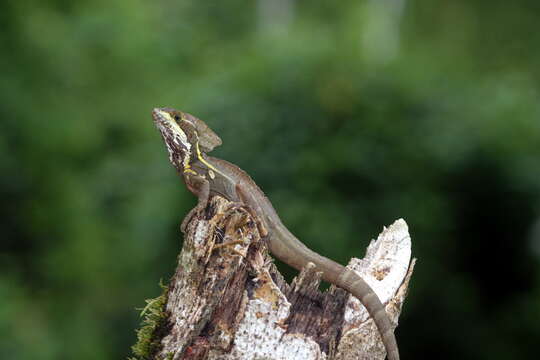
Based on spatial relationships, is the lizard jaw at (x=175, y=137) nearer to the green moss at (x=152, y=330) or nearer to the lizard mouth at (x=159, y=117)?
the lizard mouth at (x=159, y=117)

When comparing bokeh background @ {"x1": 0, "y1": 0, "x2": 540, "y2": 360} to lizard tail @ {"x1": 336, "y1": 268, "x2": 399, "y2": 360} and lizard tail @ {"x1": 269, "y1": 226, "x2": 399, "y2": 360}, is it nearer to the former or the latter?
lizard tail @ {"x1": 269, "y1": 226, "x2": 399, "y2": 360}

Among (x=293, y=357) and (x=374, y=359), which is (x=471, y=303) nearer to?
(x=374, y=359)

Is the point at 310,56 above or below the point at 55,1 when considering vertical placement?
below

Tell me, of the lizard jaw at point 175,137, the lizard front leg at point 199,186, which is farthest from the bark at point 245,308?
the lizard jaw at point 175,137

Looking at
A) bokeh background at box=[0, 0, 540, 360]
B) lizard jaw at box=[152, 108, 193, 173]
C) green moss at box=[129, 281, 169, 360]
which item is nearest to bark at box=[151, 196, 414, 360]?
green moss at box=[129, 281, 169, 360]

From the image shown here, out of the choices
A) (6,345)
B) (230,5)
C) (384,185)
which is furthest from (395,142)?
(230,5)

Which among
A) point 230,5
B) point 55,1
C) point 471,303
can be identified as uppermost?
point 230,5
